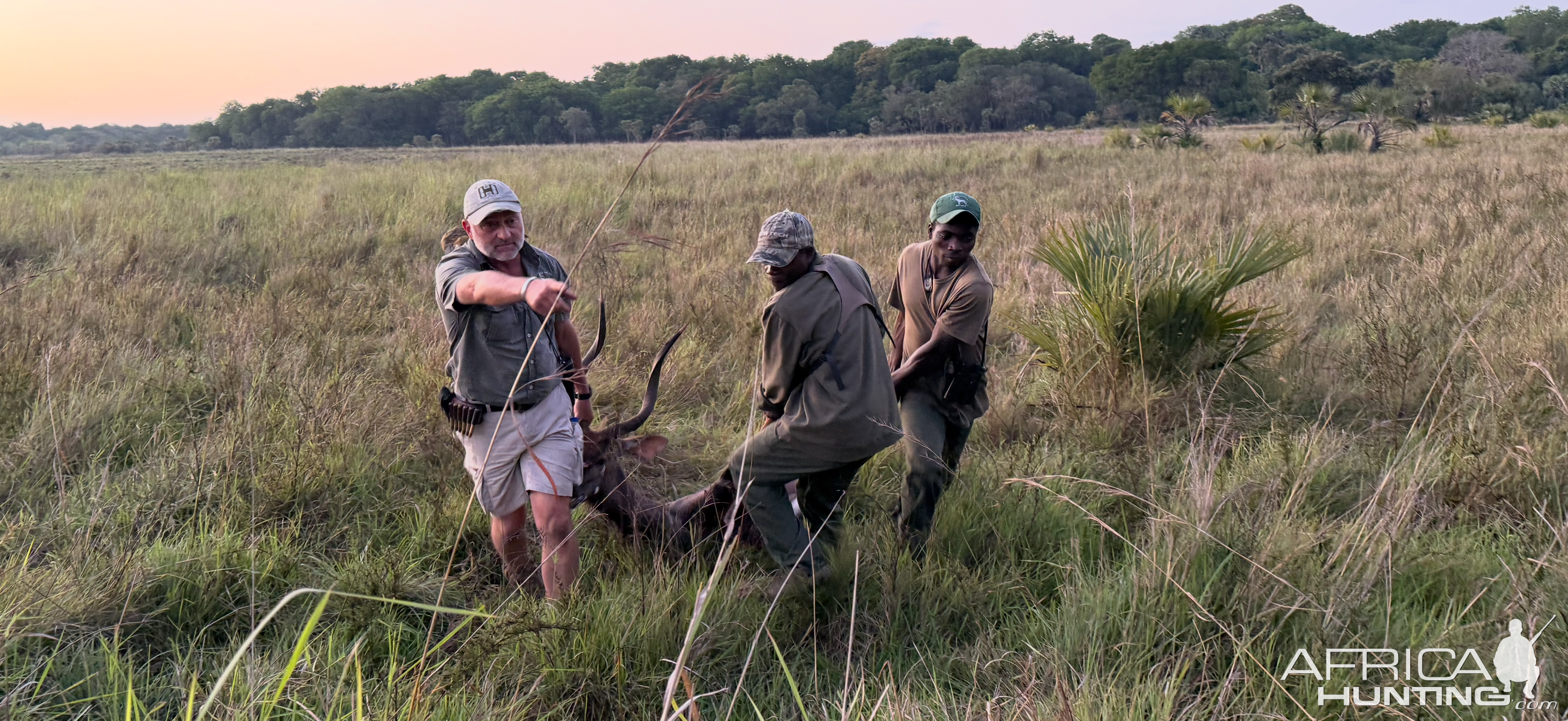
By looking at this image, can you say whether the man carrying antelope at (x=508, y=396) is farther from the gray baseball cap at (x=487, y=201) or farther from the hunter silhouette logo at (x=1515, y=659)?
the hunter silhouette logo at (x=1515, y=659)

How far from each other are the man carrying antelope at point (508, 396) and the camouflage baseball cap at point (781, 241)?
2.39 feet

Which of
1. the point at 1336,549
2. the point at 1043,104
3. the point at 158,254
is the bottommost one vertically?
the point at 1336,549

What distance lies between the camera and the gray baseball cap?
2.79 meters

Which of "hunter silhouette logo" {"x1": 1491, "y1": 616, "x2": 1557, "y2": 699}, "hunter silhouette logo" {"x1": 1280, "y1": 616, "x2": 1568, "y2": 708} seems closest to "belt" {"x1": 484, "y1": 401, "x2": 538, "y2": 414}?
"hunter silhouette logo" {"x1": 1280, "y1": 616, "x2": 1568, "y2": 708}

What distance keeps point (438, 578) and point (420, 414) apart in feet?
5.28

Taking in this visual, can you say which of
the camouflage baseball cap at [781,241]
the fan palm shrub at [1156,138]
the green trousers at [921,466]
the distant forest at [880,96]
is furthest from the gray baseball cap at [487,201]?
the distant forest at [880,96]

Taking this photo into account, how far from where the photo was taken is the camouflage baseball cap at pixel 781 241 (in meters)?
2.82

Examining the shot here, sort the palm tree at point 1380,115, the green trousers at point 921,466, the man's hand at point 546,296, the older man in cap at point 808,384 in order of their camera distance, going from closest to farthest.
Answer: the man's hand at point 546,296
the older man in cap at point 808,384
the green trousers at point 921,466
the palm tree at point 1380,115

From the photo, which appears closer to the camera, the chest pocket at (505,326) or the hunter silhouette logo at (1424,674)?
the hunter silhouette logo at (1424,674)

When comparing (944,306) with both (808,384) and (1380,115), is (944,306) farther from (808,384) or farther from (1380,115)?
(1380,115)

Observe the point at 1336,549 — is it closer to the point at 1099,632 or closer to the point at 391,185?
the point at 1099,632

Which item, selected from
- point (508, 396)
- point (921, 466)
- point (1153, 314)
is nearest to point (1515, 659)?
point (921, 466)

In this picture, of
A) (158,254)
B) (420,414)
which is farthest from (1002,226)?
(158,254)

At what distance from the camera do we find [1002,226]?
10422 millimetres
